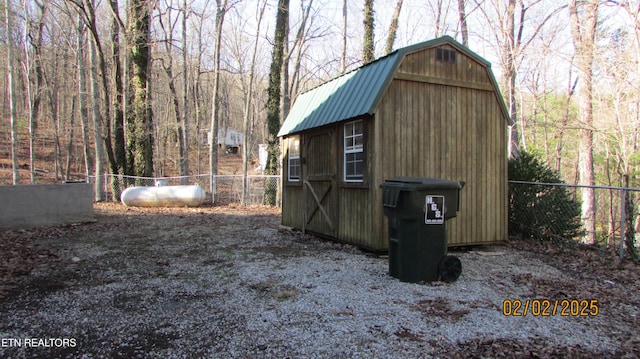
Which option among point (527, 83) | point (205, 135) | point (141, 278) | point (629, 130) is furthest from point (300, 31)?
point (205, 135)

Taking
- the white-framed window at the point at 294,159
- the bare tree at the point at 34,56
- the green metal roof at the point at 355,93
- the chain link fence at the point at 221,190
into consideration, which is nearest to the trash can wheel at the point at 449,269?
the green metal roof at the point at 355,93

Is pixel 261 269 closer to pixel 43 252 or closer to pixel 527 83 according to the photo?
pixel 43 252

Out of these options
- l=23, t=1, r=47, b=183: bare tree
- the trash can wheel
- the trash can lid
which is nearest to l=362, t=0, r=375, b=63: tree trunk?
the trash can lid

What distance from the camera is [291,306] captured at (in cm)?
411

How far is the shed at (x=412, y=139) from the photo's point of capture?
6.54m

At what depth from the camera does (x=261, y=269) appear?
571cm

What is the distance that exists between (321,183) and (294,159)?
1550 millimetres

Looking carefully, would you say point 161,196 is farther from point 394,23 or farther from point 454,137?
point 394,23

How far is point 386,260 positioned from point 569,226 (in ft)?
13.7

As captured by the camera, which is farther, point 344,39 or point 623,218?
point 344,39

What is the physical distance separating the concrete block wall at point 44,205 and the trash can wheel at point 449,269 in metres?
9.01

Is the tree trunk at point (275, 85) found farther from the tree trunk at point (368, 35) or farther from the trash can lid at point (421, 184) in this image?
the trash can lid at point (421, 184)
